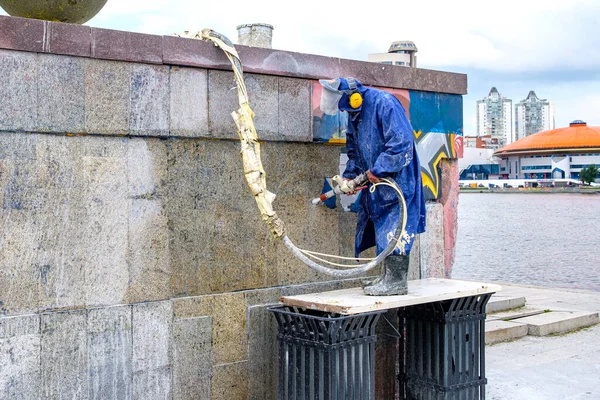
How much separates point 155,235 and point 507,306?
678 cm

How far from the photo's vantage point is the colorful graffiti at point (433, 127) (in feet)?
21.6

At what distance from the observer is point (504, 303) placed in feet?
34.9

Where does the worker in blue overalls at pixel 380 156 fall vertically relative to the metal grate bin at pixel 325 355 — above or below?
above

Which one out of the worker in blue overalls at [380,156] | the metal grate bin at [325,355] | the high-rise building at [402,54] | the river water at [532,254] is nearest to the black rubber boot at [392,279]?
the worker in blue overalls at [380,156]

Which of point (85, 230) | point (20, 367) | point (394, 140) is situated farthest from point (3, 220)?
point (394, 140)

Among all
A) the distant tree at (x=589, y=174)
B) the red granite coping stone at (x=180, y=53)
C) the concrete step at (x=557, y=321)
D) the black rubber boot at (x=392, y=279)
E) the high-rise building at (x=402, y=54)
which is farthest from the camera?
the distant tree at (x=589, y=174)

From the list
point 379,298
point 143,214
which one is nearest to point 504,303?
point 379,298

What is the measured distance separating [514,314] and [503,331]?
46.5 inches

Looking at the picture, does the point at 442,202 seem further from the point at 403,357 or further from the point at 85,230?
the point at 85,230

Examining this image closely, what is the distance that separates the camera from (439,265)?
6797 mm

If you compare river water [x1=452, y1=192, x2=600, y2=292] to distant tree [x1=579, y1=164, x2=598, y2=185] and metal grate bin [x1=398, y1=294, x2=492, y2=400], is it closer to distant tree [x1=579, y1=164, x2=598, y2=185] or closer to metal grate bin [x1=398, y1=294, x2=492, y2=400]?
metal grate bin [x1=398, y1=294, x2=492, y2=400]

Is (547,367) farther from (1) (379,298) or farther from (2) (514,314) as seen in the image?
(1) (379,298)

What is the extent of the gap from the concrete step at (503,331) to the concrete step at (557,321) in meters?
0.14

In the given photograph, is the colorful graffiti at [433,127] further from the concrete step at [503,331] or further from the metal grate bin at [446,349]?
the concrete step at [503,331]
